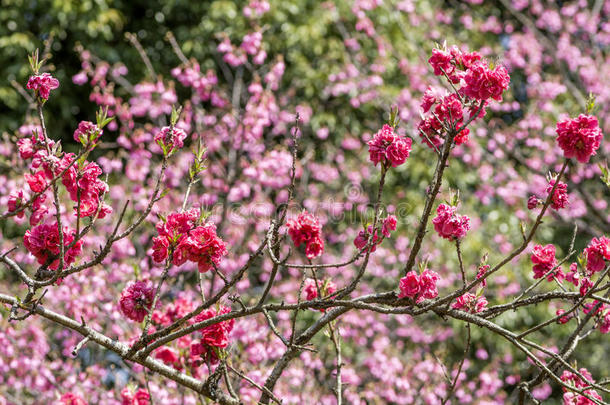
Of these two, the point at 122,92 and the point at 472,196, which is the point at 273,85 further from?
the point at 472,196

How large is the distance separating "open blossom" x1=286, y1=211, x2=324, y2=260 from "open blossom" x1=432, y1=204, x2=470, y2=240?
1.21 feet

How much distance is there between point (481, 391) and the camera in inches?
207

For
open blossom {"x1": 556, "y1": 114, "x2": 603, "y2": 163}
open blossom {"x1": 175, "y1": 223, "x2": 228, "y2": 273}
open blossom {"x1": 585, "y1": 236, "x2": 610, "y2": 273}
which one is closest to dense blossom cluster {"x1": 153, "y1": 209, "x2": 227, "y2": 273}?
open blossom {"x1": 175, "y1": 223, "x2": 228, "y2": 273}

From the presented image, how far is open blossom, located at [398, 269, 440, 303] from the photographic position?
61.9 inches

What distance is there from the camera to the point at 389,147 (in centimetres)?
164

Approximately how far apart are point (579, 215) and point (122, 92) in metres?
5.54

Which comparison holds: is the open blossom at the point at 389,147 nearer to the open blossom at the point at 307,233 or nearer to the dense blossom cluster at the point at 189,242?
the open blossom at the point at 307,233

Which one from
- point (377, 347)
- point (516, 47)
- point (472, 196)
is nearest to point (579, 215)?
point (472, 196)

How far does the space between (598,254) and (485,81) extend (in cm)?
72

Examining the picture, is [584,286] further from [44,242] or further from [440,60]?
[44,242]

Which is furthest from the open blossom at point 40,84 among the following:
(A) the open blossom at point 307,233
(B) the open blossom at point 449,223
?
(B) the open blossom at point 449,223

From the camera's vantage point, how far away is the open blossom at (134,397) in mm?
2314

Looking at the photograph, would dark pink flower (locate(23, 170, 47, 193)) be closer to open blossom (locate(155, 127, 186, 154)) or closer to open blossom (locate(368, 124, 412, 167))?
open blossom (locate(155, 127, 186, 154))

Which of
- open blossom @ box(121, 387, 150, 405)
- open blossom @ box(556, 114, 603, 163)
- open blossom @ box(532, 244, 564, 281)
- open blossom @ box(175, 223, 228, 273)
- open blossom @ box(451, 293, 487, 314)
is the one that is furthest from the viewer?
open blossom @ box(121, 387, 150, 405)
